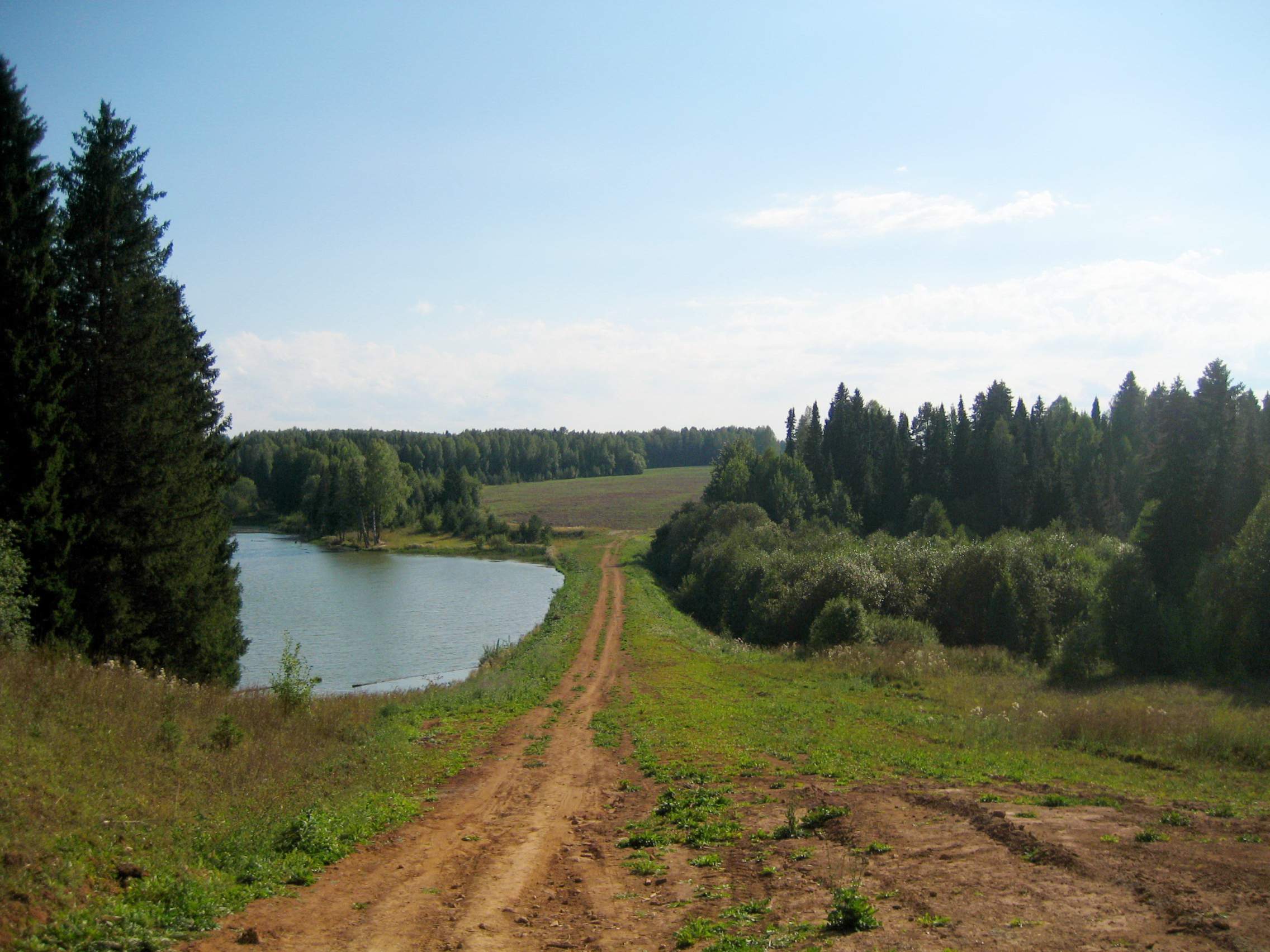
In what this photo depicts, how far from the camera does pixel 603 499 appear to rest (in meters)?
143

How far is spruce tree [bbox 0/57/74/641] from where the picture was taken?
18516 millimetres

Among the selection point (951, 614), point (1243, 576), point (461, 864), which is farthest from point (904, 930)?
point (951, 614)

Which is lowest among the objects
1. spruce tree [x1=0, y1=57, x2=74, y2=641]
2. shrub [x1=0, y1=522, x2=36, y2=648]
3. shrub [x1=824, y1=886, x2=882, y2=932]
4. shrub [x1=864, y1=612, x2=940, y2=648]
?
shrub [x1=864, y1=612, x2=940, y2=648]

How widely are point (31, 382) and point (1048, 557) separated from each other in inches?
1706

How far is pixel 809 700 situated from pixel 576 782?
11.2 meters

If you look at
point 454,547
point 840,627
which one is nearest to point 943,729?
point 840,627

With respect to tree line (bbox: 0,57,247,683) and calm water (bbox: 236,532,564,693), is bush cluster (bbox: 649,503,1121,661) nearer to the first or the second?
calm water (bbox: 236,532,564,693)

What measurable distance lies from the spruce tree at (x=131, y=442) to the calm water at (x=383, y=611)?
1048 cm

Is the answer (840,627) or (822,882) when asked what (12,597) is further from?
(840,627)

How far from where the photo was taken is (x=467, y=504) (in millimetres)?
109500

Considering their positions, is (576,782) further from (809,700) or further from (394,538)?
(394,538)

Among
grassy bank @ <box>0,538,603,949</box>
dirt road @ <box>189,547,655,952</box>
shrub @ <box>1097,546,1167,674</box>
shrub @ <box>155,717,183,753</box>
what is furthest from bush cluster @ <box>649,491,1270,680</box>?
shrub @ <box>155,717,183,753</box>

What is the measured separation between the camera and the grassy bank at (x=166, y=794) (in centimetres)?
752

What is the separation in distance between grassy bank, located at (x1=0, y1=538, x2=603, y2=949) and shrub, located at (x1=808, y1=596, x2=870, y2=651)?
2038 cm
